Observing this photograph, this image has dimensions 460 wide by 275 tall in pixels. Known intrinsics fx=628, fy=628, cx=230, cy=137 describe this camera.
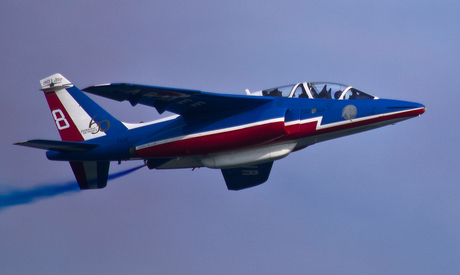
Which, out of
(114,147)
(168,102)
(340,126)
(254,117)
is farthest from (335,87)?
(114,147)

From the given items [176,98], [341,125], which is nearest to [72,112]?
[176,98]

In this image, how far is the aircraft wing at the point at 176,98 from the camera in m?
22.6

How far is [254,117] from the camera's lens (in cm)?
2384

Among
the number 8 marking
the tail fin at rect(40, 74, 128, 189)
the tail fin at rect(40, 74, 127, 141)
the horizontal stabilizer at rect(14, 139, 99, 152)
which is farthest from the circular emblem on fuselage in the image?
the number 8 marking

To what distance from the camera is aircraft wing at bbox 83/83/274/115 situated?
2262 cm

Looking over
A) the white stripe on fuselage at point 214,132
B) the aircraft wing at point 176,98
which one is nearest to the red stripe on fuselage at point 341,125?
the white stripe on fuselage at point 214,132

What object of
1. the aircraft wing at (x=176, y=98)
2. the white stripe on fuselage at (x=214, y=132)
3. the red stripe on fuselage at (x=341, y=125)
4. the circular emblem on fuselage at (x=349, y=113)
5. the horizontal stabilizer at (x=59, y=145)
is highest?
the aircraft wing at (x=176, y=98)

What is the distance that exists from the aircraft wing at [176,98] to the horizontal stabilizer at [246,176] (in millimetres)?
5278

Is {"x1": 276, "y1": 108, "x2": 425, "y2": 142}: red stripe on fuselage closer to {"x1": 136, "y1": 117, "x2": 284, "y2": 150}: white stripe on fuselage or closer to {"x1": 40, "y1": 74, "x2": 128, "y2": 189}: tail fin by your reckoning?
{"x1": 136, "y1": 117, "x2": 284, "y2": 150}: white stripe on fuselage

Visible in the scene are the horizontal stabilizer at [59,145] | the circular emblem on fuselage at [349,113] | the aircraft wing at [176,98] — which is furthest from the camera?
the horizontal stabilizer at [59,145]

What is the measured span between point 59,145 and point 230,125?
7049mm

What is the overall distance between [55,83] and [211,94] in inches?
327

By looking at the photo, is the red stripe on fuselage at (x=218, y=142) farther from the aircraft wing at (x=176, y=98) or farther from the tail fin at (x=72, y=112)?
the tail fin at (x=72, y=112)

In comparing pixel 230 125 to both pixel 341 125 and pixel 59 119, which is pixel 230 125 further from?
pixel 59 119
